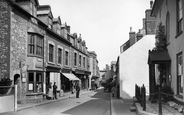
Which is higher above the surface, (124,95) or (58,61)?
(58,61)

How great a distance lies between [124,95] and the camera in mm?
20438

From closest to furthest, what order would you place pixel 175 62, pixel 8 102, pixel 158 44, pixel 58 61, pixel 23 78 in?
1. pixel 175 62
2. pixel 8 102
3. pixel 158 44
4. pixel 23 78
5. pixel 58 61

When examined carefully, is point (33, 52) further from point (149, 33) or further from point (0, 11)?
point (149, 33)

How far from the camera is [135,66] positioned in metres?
20.3

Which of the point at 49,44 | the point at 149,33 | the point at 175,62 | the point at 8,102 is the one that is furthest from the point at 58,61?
the point at 175,62

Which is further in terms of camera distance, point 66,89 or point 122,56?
point 66,89

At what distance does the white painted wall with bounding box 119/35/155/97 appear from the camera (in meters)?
20.0

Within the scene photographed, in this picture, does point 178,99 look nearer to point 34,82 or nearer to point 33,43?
point 34,82

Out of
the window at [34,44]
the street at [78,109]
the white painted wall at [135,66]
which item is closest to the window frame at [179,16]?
the street at [78,109]

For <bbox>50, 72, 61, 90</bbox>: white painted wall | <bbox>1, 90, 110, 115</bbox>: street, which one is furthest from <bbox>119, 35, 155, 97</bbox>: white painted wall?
<bbox>50, 72, 61, 90</bbox>: white painted wall

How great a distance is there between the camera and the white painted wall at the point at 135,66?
65.7 feet

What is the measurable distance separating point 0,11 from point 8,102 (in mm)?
6988

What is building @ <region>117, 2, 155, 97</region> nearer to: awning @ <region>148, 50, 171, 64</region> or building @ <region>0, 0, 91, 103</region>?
awning @ <region>148, 50, 171, 64</region>

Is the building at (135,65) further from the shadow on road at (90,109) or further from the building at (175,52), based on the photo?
the building at (175,52)
